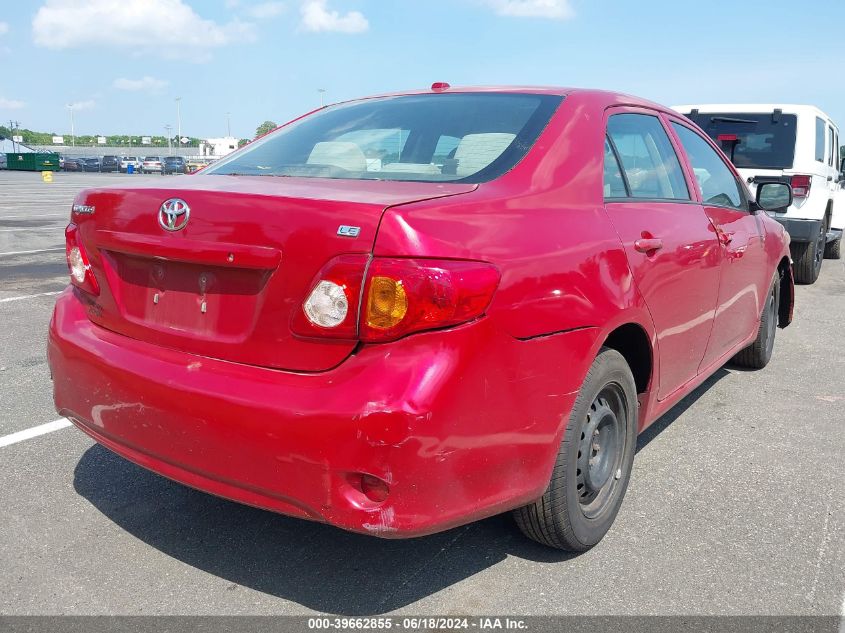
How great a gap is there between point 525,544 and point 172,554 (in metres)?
1.25

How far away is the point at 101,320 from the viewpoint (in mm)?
2701

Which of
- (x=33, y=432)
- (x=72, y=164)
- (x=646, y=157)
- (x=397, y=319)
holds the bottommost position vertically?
(x=33, y=432)

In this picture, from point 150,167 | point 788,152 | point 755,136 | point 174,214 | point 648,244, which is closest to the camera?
point 174,214

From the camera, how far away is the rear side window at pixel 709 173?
12.7 feet

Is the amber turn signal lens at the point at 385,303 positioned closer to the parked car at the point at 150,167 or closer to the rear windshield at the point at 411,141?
the rear windshield at the point at 411,141

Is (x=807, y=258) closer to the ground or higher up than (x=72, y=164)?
closer to the ground

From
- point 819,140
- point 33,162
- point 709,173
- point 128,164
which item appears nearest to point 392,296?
point 709,173

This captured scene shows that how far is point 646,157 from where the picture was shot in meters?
3.38

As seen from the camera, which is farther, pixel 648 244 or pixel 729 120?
pixel 729 120

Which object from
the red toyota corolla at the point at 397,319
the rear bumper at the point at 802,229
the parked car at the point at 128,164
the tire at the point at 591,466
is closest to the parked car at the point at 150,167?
the parked car at the point at 128,164

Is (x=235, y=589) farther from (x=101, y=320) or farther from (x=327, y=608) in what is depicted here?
(x=101, y=320)

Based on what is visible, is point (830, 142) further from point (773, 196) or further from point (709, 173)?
point (709, 173)

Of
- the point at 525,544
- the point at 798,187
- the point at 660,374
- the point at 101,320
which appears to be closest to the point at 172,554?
the point at 101,320

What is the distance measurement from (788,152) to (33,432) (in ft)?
27.0
